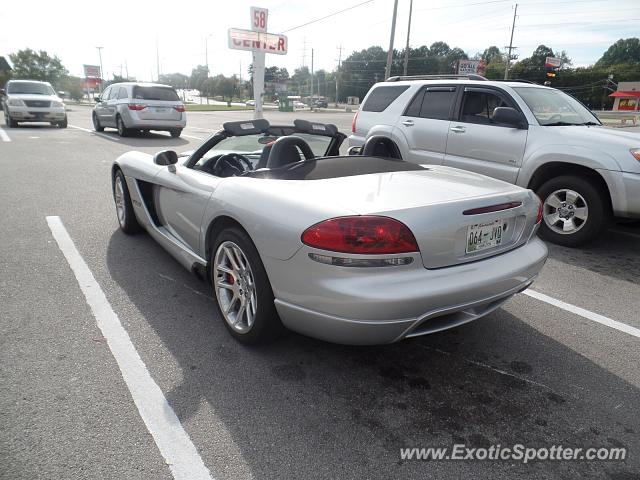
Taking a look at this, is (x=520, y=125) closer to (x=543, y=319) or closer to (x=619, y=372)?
(x=543, y=319)

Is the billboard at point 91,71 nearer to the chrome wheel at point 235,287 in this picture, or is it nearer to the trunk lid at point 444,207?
the chrome wheel at point 235,287

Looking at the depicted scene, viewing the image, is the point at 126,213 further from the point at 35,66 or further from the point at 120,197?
the point at 35,66

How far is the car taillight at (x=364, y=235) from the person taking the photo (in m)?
2.22

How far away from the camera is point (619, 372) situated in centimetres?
271

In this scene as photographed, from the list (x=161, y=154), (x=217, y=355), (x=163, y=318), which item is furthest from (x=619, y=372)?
(x=161, y=154)

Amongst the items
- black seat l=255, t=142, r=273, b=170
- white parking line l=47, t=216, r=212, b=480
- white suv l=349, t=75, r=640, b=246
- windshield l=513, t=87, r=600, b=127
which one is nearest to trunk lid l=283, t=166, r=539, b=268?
black seat l=255, t=142, r=273, b=170

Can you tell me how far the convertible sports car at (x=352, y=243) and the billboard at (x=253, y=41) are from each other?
1717 centimetres

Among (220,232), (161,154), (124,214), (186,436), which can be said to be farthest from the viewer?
(124,214)

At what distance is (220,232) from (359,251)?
113cm

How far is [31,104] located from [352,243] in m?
18.8

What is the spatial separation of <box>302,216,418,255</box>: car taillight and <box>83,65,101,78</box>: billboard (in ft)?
314

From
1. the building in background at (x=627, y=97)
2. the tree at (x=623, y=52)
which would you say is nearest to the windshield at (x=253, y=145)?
the building in background at (x=627, y=97)

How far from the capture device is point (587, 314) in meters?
3.47

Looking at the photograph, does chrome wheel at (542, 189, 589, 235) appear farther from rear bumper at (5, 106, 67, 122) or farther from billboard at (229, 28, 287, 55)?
rear bumper at (5, 106, 67, 122)
